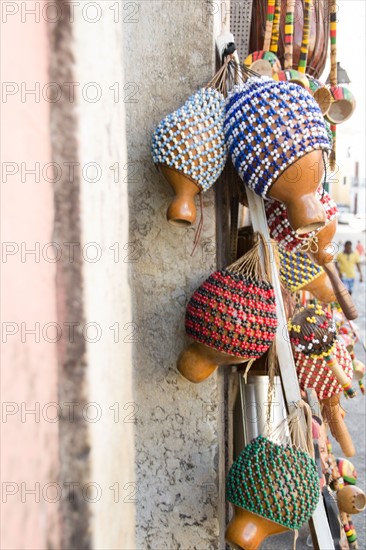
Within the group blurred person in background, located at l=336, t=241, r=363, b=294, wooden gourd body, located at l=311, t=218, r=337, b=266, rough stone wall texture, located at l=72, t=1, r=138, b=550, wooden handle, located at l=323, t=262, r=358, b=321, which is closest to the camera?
rough stone wall texture, located at l=72, t=1, r=138, b=550

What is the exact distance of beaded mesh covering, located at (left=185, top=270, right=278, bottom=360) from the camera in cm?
85

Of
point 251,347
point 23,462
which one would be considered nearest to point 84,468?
point 23,462

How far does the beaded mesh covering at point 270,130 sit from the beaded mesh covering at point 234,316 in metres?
0.15

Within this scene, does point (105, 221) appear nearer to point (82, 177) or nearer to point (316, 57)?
point (82, 177)

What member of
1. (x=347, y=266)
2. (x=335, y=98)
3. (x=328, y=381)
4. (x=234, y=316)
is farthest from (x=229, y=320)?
(x=347, y=266)

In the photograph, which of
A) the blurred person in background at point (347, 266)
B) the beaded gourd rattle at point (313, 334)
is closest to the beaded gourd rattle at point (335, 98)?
the beaded gourd rattle at point (313, 334)

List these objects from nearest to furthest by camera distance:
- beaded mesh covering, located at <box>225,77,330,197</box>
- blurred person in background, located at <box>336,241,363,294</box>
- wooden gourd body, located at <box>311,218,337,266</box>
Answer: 1. beaded mesh covering, located at <box>225,77,330,197</box>
2. wooden gourd body, located at <box>311,218,337,266</box>
3. blurred person in background, located at <box>336,241,363,294</box>

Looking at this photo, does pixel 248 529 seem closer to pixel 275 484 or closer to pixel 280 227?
pixel 275 484

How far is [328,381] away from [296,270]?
0.81 ft

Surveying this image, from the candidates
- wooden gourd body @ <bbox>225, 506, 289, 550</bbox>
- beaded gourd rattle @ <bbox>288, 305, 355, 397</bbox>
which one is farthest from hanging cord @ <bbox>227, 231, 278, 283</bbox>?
wooden gourd body @ <bbox>225, 506, 289, 550</bbox>

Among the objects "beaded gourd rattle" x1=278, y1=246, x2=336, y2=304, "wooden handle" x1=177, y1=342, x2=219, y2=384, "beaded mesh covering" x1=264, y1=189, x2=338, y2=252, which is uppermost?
"beaded mesh covering" x1=264, y1=189, x2=338, y2=252

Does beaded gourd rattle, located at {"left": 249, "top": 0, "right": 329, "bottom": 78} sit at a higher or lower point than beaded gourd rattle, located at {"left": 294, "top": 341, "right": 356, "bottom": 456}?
higher

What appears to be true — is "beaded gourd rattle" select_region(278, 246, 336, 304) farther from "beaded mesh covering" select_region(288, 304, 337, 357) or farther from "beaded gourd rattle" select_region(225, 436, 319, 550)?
"beaded gourd rattle" select_region(225, 436, 319, 550)

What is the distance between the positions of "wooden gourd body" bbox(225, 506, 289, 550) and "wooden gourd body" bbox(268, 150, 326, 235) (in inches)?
17.1
